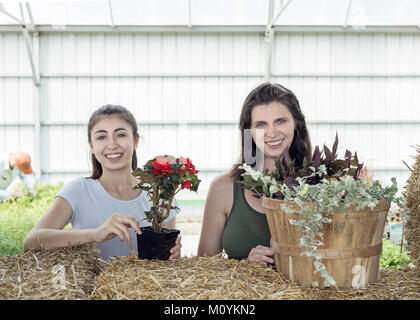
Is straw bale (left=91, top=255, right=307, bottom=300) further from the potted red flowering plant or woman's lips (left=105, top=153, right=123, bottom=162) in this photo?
woman's lips (left=105, top=153, right=123, bottom=162)

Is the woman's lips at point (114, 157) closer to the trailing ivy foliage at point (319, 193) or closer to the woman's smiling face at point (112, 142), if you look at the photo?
the woman's smiling face at point (112, 142)

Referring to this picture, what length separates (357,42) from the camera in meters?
8.95

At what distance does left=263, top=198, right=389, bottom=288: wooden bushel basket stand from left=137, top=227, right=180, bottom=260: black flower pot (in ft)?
0.96

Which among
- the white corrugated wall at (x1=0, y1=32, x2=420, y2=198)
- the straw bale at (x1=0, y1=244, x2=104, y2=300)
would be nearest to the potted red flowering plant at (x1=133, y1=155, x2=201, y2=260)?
the straw bale at (x1=0, y1=244, x2=104, y2=300)

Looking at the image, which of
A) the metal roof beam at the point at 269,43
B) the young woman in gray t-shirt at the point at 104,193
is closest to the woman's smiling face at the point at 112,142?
the young woman in gray t-shirt at the point at 104,193

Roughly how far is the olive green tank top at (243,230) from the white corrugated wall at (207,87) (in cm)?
701

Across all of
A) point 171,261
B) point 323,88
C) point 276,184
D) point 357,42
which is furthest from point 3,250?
point 357,42

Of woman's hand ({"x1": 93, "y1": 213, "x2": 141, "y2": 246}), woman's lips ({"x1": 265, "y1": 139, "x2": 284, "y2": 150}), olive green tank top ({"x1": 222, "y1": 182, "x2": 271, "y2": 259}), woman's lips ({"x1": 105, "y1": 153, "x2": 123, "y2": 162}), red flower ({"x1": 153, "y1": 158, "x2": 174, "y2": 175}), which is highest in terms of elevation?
woman's lips ({"x1": 265, "y1": 139, "x2": 284, "y2": 150})

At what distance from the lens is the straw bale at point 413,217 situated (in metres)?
1.24

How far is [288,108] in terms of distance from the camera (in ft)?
5.61

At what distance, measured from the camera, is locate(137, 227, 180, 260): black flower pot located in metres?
1.18
